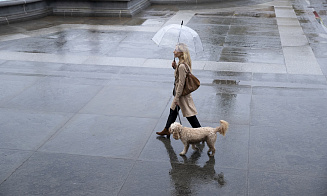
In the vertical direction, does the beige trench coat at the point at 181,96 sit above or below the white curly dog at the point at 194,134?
above

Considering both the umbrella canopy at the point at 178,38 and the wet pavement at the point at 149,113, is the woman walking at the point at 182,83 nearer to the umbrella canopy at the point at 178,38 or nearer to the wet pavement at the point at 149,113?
the umbrella canopy at the point at 178,38

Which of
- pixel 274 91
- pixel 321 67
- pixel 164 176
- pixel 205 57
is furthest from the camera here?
pixel 205 57

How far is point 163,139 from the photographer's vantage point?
684 cm

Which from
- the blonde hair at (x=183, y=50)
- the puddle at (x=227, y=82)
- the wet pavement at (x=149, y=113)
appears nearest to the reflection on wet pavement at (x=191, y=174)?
the wet pavement at (x=149, y=113)

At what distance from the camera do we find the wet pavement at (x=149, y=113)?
221 inches

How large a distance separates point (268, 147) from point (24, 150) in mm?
4048

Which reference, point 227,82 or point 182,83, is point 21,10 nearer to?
point 227,82

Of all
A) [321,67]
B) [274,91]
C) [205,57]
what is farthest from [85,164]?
[321,67]

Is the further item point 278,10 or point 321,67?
point 278,10

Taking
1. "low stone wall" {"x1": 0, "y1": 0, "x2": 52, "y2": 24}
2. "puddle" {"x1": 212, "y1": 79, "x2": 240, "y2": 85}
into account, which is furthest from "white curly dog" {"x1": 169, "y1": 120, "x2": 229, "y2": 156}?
"low stone wall" {"x1": 0, "y1": 0, "x2": 52, "y2": 24}

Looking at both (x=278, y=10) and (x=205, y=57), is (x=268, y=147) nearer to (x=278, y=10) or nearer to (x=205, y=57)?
(x=205, y=57)

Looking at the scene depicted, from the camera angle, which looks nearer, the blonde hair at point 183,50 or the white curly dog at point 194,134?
the white curly dog at point 194,134

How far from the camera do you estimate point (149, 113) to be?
7.88 m

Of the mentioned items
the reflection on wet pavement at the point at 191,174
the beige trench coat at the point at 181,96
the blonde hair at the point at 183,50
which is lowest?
the reflection on wet pavement at the point at 191,174
